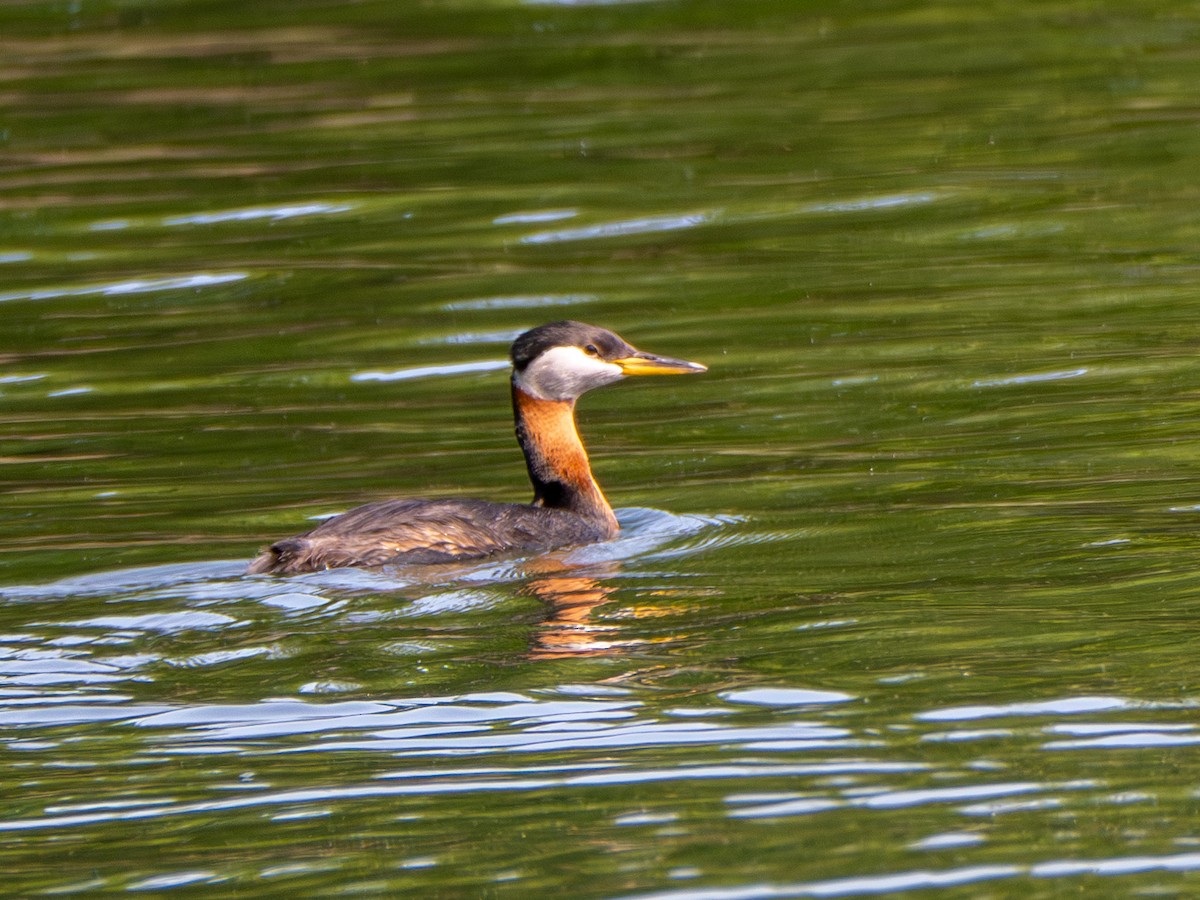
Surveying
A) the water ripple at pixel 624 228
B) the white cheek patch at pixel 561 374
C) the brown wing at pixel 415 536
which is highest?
the water ripple at pixel 624 228

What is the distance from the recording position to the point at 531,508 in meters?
9.61

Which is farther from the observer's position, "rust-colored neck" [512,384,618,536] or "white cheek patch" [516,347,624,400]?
"white cheek patch" [516,347,624,400]

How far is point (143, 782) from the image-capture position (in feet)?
20.9

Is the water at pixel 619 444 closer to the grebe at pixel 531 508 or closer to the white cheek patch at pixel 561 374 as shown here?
the grebe at pixel 531 508

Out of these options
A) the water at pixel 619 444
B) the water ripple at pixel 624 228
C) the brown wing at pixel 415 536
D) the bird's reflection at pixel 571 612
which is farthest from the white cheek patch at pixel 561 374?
the water ripple at pixel 624 228

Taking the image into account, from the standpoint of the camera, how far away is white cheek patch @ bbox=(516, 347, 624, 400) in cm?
1014

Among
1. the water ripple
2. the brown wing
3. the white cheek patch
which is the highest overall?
the water ripple

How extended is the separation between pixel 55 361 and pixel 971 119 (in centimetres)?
700

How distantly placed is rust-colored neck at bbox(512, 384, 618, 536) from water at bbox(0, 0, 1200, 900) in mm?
315

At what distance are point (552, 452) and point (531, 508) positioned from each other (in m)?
0.58

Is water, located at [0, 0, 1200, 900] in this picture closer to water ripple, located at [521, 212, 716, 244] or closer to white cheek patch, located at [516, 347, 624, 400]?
water ripple, located at [521, 212, 716, 244]

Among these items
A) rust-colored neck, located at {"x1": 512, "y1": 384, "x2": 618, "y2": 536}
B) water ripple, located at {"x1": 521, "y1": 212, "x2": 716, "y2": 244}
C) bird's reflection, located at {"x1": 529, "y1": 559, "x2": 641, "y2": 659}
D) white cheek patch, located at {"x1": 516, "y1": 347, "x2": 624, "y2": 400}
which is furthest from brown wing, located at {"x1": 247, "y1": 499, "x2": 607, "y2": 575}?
water ripple, located at {"x1": 521, "y1": 212, "x2": 716, "y2": 244}

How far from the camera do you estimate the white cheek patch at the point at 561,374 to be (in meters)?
10.1

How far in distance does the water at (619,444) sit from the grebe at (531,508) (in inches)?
5.3
